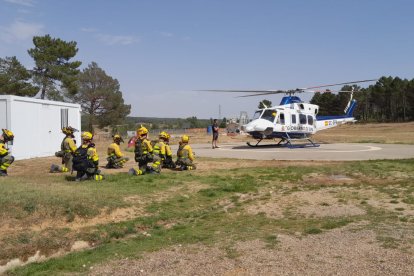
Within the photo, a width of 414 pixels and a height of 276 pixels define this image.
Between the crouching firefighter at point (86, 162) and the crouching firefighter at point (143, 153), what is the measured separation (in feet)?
3.96

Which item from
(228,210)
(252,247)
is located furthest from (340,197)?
(252,247)

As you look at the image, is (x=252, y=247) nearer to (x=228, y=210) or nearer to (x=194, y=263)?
(x=194, y=263)

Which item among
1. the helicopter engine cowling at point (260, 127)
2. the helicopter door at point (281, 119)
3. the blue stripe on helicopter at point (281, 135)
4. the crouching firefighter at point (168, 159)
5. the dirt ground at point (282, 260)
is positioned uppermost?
the helicopter door at point (281, 119)

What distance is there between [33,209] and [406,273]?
632 cm

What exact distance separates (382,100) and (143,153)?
8134 centimetres

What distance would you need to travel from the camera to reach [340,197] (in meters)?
9.69

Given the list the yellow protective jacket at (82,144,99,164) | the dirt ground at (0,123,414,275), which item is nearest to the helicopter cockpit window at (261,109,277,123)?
the yellow protective jacket at (82,144,99,164)

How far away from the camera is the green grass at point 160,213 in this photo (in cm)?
664

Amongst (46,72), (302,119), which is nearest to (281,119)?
(302,119)

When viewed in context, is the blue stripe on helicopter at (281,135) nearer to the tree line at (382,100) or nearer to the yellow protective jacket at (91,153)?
the yellow protective jacket at (91,153)

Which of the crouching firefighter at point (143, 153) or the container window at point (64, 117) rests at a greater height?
the container window at point (64, 117)

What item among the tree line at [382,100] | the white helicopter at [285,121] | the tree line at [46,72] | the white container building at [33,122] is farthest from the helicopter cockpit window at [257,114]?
the tree line at [382,100]

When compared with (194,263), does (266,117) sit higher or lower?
higher

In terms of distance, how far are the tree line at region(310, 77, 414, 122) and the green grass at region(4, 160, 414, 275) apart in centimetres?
6700
